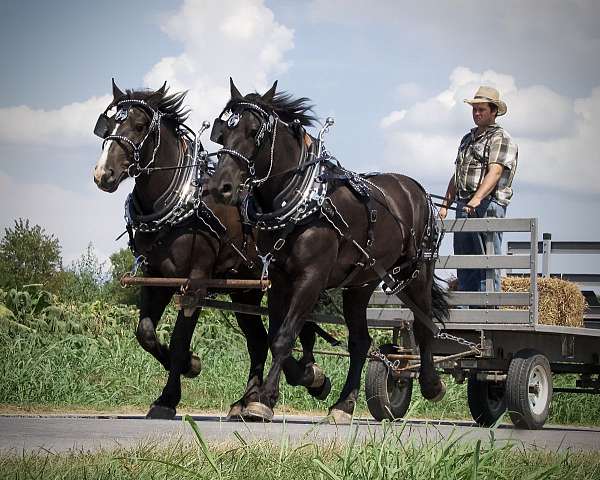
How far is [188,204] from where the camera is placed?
909 cm

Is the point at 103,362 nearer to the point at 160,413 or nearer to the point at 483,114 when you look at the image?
the point at 160,413

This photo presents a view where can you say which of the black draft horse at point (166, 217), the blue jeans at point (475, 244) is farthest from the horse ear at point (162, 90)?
the blue jeans at point (475, 244)

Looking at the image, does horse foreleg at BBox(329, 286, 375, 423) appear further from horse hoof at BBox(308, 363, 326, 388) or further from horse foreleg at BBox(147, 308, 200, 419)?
horse foreleg at BBox(147, 308, 200, 419)

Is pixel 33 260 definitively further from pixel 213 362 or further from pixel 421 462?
pixel 421 462

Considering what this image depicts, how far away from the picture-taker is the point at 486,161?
1053cm

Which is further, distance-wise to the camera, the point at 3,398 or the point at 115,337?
the point at 115,337

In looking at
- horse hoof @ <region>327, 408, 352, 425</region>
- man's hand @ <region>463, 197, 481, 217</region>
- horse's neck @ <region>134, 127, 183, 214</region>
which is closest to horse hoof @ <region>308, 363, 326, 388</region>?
horse hoof @ <region>327, 408, 352, 425</region>

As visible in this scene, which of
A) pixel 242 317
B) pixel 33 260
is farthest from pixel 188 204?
pixel 33 260

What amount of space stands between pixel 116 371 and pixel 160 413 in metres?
2.92

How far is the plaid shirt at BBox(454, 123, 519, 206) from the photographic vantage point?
10453mm

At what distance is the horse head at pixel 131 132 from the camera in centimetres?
874

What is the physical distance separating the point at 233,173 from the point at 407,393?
3.36 meters

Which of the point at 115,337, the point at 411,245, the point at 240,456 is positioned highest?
the point at 411,245

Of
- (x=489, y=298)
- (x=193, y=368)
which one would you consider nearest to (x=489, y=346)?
(x=489, y=298)
